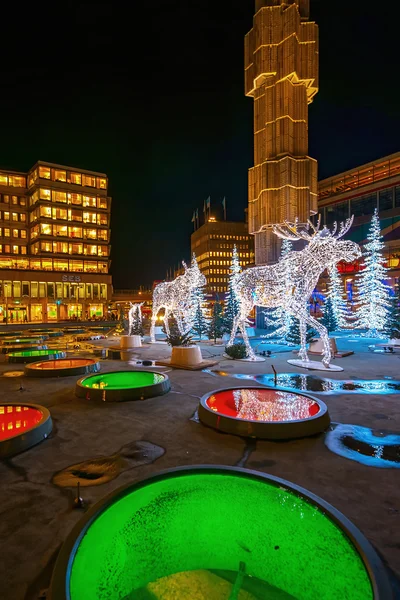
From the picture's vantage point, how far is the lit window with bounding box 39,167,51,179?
192ft

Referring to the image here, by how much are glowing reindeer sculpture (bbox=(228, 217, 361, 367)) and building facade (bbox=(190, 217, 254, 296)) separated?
114 metres

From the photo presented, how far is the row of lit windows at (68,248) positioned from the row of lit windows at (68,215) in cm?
482

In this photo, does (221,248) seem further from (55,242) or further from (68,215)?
(55,242)

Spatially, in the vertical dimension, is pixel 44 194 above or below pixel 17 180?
below

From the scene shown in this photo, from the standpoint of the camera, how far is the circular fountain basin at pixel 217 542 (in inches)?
105

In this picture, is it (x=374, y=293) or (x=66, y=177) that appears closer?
(x=374, y=293)

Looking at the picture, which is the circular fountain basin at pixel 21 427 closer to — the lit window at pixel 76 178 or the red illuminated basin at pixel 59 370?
the red illuminated basin at pixel 59 370

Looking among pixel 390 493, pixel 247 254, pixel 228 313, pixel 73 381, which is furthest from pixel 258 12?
pixel 247 254

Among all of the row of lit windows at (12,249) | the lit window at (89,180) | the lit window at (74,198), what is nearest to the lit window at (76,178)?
the lit window at (89,180)

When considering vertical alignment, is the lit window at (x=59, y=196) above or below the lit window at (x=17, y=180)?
below

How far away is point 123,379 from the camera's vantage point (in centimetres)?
1048

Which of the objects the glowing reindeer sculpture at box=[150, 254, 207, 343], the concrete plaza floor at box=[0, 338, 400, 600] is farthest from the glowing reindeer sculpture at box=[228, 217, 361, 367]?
the glowing reindeer sculpture at box=[150, 254, 207, 343]

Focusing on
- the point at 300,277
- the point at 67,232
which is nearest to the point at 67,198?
→ the point at 67,232

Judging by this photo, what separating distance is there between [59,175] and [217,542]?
228 feet
